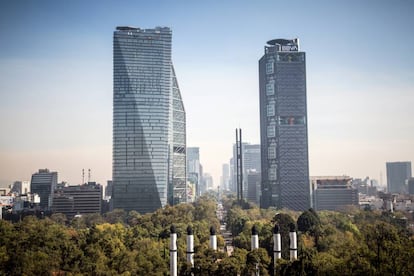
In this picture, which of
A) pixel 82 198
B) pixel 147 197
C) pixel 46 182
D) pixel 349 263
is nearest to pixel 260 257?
pixel 349 263

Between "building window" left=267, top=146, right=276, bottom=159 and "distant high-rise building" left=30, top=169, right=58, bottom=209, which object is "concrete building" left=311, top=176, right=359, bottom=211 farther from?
"distant high-rise building" left=30, top=169, right=58, bottom=209

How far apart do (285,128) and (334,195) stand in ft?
95.4

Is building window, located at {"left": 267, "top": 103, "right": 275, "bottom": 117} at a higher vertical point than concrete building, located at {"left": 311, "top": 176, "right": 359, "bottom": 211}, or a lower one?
higher

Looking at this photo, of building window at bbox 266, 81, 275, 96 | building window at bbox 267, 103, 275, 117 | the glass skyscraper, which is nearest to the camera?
the glass skyscraper

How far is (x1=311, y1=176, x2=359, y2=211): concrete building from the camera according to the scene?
538 ft

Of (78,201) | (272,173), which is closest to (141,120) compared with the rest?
(78,201)

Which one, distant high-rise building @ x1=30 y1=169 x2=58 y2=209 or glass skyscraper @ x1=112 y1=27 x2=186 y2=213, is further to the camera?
distant high-rise building @ x1=30 y1=169 x2=58 y2=209

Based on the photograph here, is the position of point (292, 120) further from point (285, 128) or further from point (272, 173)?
point (272, 173)

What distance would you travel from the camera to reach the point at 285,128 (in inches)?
6275

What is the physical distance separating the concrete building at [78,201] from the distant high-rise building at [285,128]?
54660 millimetres

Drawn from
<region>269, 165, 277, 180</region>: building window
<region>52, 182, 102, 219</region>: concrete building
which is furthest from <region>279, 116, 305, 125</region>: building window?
<region>52, 182, 102, 219</region>: concrete building

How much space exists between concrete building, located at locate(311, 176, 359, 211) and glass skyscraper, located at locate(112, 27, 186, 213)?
54.2m

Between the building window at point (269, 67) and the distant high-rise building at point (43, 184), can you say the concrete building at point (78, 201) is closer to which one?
the distant high-rise building at point (43, 184)

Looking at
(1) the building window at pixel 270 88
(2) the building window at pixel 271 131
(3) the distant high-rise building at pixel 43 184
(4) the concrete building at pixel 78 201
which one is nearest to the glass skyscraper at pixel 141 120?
(4) the concrete building at pixel 78 201
